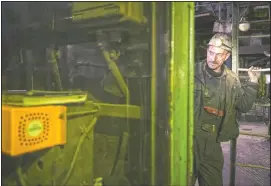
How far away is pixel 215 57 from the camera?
9.31 ft

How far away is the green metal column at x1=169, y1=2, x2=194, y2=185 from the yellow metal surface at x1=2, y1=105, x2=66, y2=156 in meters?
0.61

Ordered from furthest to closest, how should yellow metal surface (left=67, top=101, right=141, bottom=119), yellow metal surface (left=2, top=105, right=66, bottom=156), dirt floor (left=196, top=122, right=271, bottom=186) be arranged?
dirt floor (left=196, top=122, right=271, bottom=186) < yellow metal surface (left=67, top=101, right=141, bottom=119) < yellow metal surface (left=2, top=105, right=66, bottom=156)

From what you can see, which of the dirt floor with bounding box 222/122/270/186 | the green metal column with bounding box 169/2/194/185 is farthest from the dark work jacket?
the green metal column with bounding box 169/2/194/185

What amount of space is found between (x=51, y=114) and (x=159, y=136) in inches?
23.4

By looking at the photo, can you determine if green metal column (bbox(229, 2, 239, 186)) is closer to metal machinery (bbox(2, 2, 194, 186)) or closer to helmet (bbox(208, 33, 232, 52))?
helmet (bbox(208, 33, 232, 52))

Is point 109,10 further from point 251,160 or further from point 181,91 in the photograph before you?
point 251,160

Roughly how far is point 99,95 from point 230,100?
1.53 m

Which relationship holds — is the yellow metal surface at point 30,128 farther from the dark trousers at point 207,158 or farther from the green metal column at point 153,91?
the dark trousers at point 207,158

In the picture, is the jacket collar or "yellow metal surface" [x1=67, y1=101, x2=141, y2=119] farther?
the jacket collar

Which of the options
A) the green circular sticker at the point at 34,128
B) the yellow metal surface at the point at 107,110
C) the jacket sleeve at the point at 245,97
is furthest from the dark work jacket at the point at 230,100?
the green circular sticker at the point at 34,128

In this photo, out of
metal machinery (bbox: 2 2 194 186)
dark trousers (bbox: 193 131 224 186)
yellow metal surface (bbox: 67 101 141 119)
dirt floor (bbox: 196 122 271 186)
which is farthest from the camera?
dirt floor (bbox: 196 122 271 186)

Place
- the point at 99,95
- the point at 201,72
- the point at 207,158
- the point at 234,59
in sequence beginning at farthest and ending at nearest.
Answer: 1. the point at 234,59
2. the point at 201,72
3. the point at 207,158
4. the point at 99,95

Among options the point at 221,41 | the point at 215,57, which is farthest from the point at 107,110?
the point at 221,41

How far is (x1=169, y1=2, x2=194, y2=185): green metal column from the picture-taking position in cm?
136
